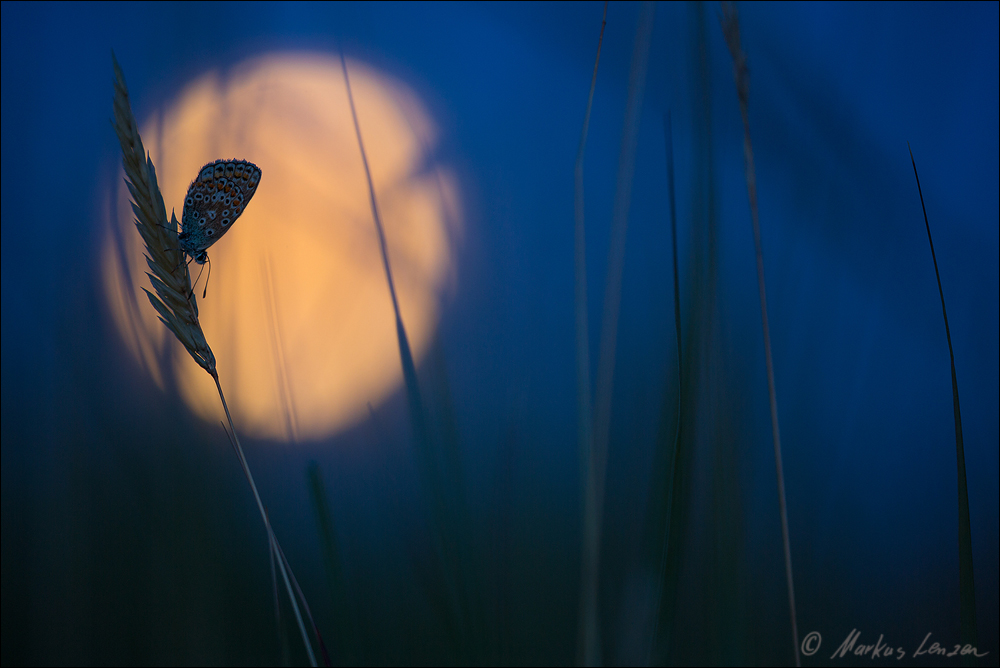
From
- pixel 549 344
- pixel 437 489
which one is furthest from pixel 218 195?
pixel 549 344

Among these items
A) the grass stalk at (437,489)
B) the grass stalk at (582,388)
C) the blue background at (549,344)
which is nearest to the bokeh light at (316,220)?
the blue background at (549,344)

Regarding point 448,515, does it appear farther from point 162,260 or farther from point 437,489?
point 162,260

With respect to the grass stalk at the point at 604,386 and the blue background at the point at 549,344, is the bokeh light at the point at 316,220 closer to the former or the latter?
A: the blue background at the point at 549,344

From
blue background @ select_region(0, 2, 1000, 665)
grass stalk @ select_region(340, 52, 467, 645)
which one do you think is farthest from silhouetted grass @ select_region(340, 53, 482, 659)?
blue background @ select_region(0, 2, 1000, 665)

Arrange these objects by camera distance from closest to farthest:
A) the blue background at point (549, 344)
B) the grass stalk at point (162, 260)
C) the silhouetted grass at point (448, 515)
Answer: the grass stalk at point (162, 260) → the silhouetted grass at point (448, 515) → the blue background at point (549, 344)

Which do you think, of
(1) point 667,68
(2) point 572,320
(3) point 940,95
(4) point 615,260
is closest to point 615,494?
(2) point 572,320
